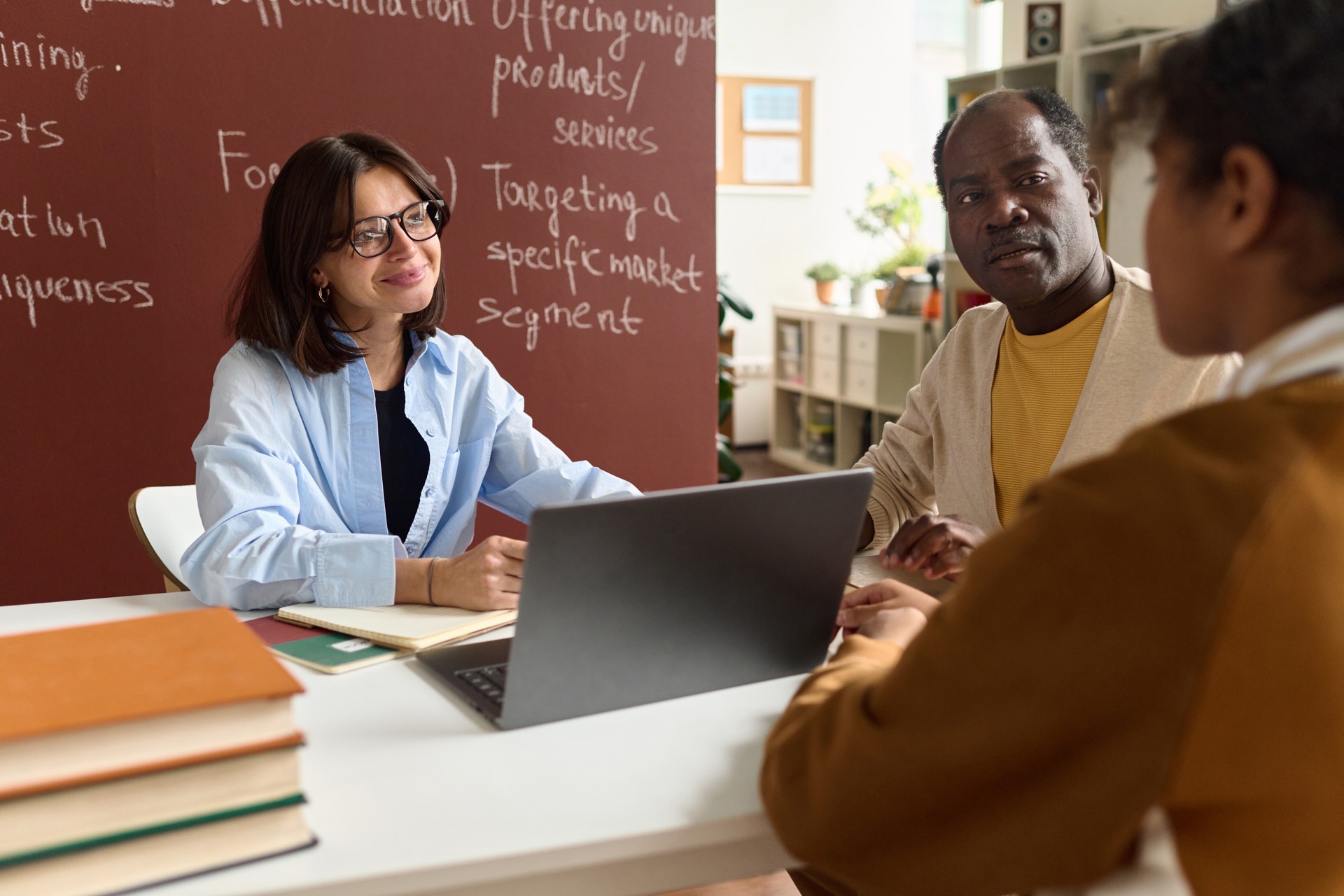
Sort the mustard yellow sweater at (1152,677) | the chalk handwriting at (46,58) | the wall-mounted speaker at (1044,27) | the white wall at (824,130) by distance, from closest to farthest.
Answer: the mustard yellow sweater at (1152,677)
the chalk handwriting at (46,58)
the wall-mounted speaker at (1044,27)
the white wall at (824,130)

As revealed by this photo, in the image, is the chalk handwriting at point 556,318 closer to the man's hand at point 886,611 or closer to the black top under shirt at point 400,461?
the black top under shirt at point 400,461

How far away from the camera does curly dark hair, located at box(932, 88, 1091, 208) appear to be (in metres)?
1.67

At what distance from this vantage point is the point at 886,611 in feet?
3.35

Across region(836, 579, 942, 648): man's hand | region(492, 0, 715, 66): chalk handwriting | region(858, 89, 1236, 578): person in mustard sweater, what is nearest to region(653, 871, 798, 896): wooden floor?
region(858, 89, 1236, 578): person in mustard sweater

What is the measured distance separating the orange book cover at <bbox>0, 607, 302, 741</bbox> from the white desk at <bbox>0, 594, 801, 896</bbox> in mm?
121

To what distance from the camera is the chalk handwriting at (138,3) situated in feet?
7.50

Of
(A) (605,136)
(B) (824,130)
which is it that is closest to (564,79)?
(A) (605,136)

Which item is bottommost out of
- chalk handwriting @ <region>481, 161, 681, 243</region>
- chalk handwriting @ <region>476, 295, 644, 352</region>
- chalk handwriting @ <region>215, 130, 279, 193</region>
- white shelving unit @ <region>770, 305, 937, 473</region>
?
white shelving unit @ <region>770, 305, 937, 473</region>

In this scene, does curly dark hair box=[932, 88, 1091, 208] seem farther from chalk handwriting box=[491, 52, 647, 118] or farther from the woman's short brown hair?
chalk handwriting box=[491, 52, 647, 118]

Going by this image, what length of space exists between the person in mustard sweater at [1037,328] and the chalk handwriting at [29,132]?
5.97ft

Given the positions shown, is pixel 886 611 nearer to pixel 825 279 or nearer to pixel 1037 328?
pixel 1037 328

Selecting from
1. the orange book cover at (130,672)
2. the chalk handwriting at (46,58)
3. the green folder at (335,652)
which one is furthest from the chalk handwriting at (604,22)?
the orange book cover at (130,672)

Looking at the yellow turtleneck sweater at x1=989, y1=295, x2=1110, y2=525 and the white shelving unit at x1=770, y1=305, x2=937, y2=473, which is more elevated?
the yellow turtleneck sweater at x1=989, y1=295, x2=1110, y2=525

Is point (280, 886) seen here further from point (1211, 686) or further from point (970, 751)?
point (1211, 686)
